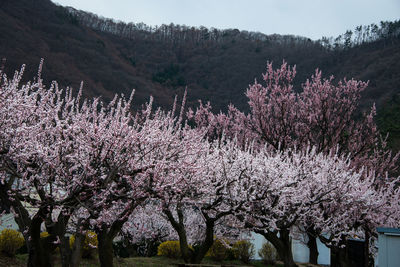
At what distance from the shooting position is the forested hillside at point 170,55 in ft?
175

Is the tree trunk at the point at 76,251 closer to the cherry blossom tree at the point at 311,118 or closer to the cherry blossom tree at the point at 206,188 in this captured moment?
the cherry blossom tree at the point at 206,188

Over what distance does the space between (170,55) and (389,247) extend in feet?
242

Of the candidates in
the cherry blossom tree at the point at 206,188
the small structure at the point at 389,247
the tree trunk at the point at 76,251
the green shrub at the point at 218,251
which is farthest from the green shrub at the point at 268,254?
the tree trunk at the point at 76,251

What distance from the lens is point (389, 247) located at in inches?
480

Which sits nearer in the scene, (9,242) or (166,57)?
(9,242)

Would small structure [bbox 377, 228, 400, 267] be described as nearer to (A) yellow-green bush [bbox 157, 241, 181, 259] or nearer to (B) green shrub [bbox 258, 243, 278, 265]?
(A) yellow-green bush [bbox 157, 241, 181, 259]

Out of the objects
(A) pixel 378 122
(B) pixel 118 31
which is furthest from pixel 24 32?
(A) pixel 378 122

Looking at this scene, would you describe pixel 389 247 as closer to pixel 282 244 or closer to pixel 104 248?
pixel 282 244

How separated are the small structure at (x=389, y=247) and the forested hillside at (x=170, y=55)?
29256 millimetres

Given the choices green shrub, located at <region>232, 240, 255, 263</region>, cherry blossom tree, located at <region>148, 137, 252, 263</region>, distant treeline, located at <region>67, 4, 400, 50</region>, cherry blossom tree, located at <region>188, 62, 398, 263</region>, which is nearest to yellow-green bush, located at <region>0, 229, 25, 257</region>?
cherry blossom tree, located at <region>148, 137, 252, 263</region>

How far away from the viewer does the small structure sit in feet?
39.3

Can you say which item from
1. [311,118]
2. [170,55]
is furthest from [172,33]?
[311,118]

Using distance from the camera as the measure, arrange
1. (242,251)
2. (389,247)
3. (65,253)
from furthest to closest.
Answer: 1. (242,251)
2. (389,247)
3. (65,253)

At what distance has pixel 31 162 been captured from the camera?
867 cm
